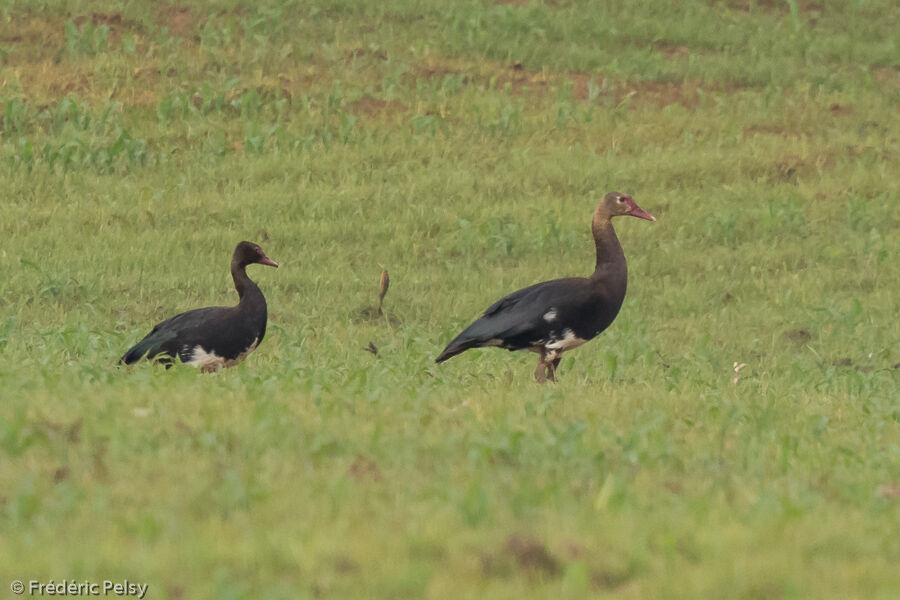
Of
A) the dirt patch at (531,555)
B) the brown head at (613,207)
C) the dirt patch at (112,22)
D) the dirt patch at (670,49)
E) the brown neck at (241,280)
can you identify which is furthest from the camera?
the dirt patch at (670,49)

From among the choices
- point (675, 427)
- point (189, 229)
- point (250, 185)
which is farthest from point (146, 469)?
point (250, 185)

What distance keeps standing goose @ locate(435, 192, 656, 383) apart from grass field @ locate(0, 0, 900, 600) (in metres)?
0.36

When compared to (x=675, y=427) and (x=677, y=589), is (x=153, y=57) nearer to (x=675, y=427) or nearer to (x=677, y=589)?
(x=675, y=427)

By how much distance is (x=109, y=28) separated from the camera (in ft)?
78.0

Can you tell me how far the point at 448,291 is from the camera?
614 inches

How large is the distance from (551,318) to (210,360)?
8.45 ft

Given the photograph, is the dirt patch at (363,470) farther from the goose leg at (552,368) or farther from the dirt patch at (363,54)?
the dirt patch at (363,54)

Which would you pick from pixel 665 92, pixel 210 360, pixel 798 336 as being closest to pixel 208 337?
pixel 210 360

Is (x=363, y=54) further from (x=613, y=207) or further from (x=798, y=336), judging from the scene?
(x=613, y=207)

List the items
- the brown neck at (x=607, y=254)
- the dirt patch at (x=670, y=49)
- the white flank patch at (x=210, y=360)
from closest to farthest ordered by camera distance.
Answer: the white flank patch at (x=210, y=360) < the brown neck at (x=607, y=254) < the dirt patch at (x=670, y=49)

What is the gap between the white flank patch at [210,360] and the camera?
34.9 ft

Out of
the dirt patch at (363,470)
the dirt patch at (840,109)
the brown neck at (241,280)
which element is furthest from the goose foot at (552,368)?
the dirt patch at (840,109)

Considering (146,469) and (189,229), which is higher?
(146,469)

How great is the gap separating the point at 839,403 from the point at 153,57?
52.3 feet
